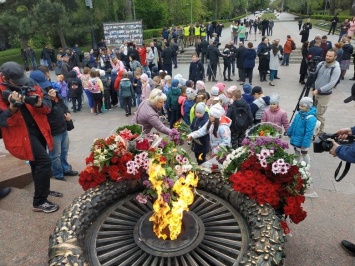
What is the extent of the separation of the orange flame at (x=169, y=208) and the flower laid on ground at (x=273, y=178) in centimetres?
54

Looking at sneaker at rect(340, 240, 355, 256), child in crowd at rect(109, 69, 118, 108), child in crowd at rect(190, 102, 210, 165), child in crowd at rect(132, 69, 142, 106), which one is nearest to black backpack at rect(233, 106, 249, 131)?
child in crowd at rect(190, 102, 210, 165)

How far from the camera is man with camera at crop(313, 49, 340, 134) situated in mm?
6094

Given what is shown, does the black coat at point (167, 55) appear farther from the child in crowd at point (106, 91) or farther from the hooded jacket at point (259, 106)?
the hooded jacket at point (259, 106)

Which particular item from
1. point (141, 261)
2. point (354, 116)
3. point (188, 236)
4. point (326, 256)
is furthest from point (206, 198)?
point (354, 116)

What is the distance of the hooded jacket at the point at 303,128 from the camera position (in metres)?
4.54

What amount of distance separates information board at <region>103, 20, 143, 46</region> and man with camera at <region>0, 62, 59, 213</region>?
1362 cm

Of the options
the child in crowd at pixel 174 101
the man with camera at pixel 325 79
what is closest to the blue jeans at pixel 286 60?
the man with camera at pixel 325 79

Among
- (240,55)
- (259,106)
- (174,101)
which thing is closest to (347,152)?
(259,106)

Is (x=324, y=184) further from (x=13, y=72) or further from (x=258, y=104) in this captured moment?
(x=13, y=72)

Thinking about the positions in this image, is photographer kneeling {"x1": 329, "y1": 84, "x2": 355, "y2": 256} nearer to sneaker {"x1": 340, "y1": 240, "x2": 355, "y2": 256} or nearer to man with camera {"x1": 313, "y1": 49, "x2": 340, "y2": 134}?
sneaker {"x1": 340, "y1": 240, "x2": 355, "y2": 256}

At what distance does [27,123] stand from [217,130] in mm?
2692

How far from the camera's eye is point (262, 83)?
1262 centimetres

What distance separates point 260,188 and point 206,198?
0.68 meters

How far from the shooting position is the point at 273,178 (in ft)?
9.55
